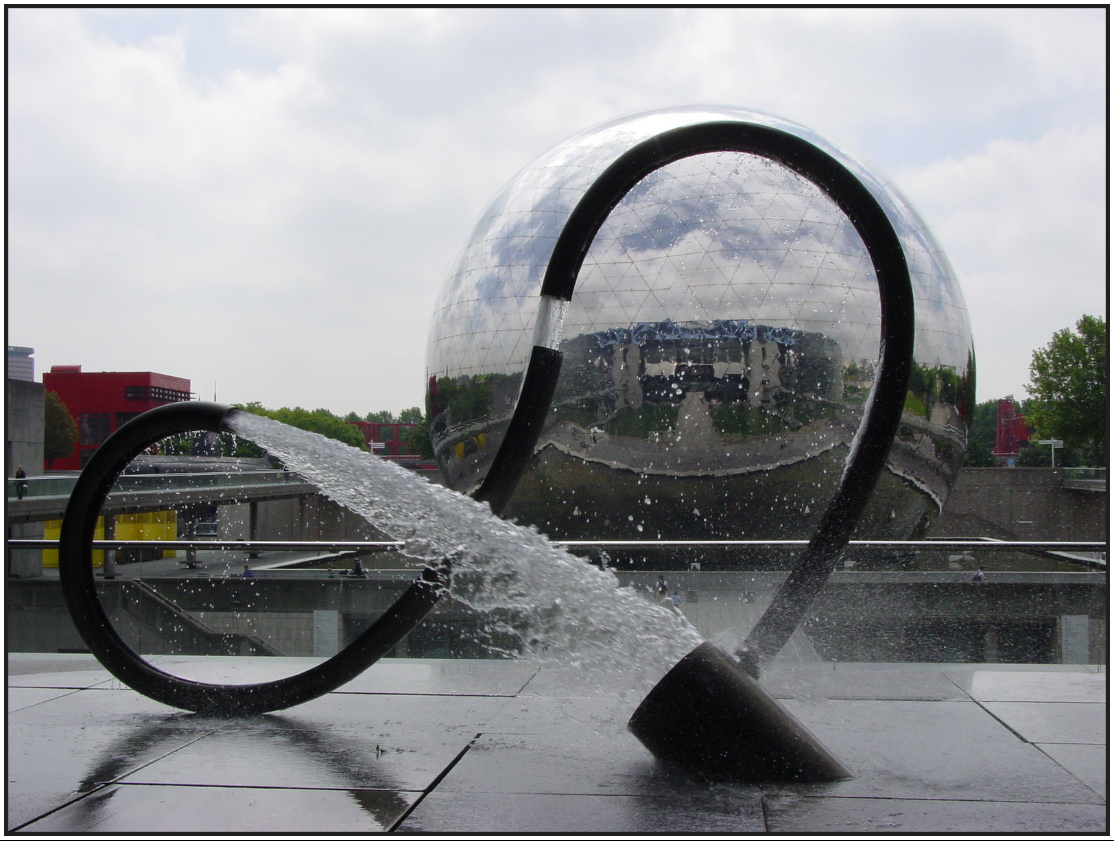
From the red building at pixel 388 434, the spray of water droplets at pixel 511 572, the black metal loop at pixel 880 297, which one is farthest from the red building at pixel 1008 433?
the red building at pixel 388 434

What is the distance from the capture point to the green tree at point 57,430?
39.7 meters

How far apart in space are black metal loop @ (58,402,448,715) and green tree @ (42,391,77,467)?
125 feet

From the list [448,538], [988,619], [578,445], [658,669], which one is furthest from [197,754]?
[578,445]

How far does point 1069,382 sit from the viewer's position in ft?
111

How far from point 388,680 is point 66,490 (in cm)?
809

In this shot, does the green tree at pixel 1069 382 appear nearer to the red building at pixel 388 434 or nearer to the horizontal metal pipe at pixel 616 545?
the horizontal metal pipe at pixel 616 545

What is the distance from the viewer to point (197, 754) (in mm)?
3680

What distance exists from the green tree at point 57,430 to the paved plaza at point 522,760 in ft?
126

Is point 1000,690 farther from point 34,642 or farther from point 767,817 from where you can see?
point 34,642

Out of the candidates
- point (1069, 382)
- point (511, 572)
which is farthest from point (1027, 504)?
point (511, 572)

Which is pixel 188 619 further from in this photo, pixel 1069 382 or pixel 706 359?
pixel 1069 382

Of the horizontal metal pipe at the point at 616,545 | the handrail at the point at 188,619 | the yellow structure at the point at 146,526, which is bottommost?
the yellow structure at the point at 146,526

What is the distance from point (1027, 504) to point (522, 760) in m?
20.1

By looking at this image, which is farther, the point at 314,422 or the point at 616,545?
the point at 314,422
